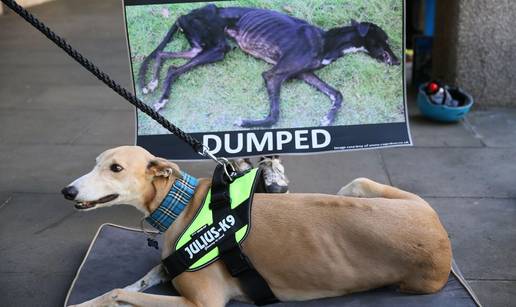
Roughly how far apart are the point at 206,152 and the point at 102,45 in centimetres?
740

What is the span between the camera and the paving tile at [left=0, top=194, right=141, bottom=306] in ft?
13.1

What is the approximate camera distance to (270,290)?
345 cm

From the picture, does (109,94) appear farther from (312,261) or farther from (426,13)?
(312,261)

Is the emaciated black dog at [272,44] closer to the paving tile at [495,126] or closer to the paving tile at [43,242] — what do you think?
the paving tile at [43,242]

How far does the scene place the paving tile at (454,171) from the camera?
17.4 feet

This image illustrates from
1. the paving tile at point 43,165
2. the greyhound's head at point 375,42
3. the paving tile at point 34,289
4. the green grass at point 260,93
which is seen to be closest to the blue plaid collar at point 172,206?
the paving tile at point 34,289

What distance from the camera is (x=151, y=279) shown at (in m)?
3.74

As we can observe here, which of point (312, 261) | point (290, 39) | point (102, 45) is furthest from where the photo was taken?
point (102, 45)

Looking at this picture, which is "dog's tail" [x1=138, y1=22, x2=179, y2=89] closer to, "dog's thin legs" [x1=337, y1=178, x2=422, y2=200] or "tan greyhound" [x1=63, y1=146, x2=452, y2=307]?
"tan greyhound" [x1=63, y1=146, x2=452, y2=307]

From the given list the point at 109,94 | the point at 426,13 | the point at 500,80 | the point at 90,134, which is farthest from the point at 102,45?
the point at 500,80

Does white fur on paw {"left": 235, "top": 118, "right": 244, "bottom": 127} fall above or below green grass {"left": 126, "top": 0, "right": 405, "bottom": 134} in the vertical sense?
below

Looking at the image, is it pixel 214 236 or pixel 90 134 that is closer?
pixel 214 236

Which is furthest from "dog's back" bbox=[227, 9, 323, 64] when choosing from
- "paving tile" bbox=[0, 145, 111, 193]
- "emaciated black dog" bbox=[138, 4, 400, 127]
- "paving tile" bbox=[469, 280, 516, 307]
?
"paving tile" bbox=[0, 145, 111, 193]

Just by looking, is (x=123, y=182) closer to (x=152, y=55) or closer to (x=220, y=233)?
(x=220, y=233)
